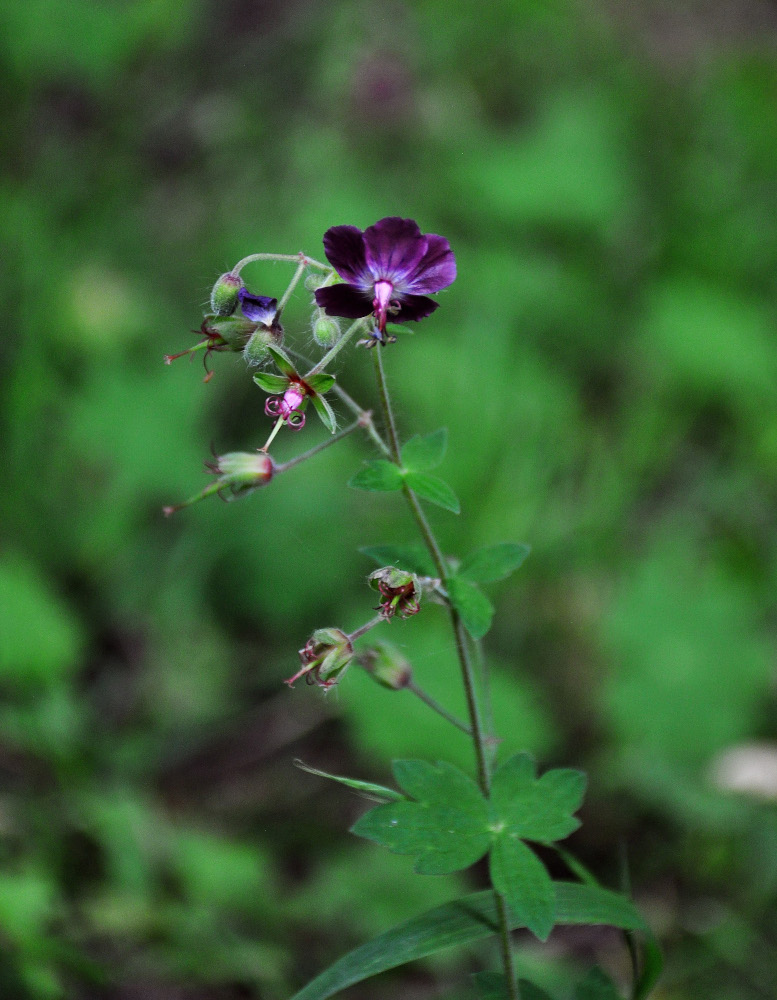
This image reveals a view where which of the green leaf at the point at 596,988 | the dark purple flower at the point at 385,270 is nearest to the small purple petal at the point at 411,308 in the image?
the dark purple flower at the point at 385,270

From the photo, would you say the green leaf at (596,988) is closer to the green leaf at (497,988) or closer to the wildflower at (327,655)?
the green leaf at (497,988)

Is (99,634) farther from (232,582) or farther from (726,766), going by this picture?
(726,766)

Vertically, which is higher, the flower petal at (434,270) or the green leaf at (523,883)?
the flower petal at (434,270)

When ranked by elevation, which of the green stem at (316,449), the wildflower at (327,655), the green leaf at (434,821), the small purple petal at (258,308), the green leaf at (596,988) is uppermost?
the small purple petal at (258,308)

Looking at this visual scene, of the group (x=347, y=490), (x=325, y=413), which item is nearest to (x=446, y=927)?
(x=325, y=413)

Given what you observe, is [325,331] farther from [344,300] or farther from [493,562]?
[493,562]

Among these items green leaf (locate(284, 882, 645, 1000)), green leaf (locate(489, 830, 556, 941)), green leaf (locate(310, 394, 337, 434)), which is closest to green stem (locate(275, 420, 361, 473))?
green leaf (locate(310, 394, 337, 434))

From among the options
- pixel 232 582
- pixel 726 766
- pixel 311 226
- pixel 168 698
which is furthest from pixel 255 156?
pixel 726 766

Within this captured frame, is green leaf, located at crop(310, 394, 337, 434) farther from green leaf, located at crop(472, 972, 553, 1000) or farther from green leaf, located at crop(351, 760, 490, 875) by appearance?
green leaf, located at crop(472, 972, 553, 1000)
